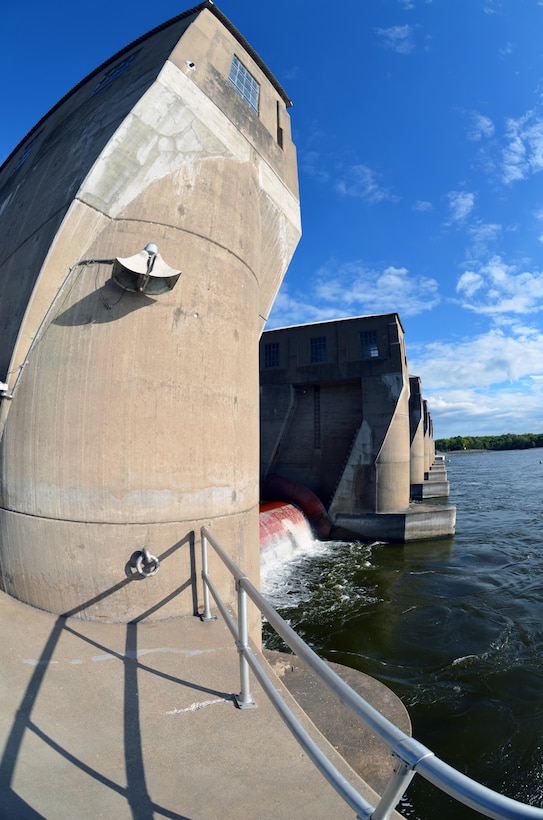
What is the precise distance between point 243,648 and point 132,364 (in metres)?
2.43

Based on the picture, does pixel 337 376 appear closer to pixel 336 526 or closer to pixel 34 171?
pixel 336 526

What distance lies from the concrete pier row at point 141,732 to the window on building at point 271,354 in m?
20.1

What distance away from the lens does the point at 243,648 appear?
8.23 feet

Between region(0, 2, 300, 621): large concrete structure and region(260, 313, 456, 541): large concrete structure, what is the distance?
16.5 metres

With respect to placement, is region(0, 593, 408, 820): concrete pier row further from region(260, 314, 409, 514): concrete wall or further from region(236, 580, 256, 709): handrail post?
region(260, 314, 409, 514): concrete wall

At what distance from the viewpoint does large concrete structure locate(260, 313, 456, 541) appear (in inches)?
793

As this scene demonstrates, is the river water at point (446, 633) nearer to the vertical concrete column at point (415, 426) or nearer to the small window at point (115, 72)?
the small window at point (115, 72)

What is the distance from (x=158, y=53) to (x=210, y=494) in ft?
16.7

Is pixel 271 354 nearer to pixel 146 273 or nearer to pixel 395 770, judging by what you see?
pixel 146 273

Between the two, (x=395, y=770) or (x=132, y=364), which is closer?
(x=395, y=770)

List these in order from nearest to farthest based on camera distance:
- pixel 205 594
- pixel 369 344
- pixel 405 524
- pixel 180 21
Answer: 1. pixel 205 594
2. pixel 180 21
3. pixel 405 524
4. pixel 369 344

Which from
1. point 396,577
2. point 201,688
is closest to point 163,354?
point 201,688

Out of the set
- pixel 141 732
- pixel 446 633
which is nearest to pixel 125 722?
pixel 141 732

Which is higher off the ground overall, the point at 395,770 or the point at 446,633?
the point at 395,770
